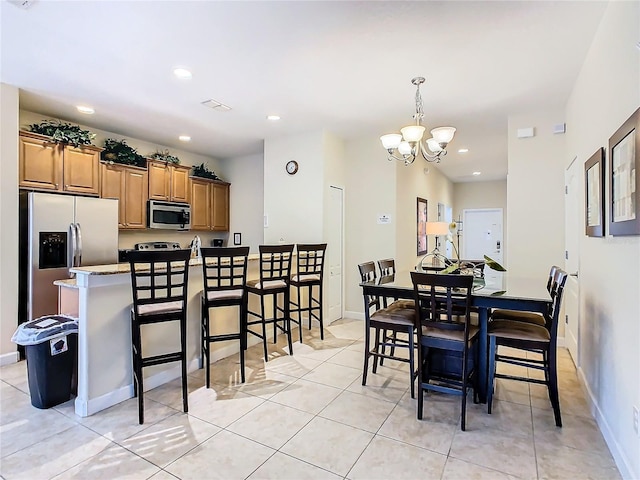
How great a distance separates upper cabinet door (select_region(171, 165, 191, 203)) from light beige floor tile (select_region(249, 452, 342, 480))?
4478 mm

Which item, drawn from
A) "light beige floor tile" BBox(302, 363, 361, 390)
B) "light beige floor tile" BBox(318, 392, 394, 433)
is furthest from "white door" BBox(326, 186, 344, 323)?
"light beige floor tile" BBox(318, 392, 394, 433)

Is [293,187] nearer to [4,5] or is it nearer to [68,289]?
[68,289]

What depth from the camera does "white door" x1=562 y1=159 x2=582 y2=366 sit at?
128 inches

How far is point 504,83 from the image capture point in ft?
10.6

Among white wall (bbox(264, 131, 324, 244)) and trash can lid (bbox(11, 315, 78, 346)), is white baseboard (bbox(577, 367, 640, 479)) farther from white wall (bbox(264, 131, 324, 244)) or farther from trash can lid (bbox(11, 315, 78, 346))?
trash can lid (bbox(11, 315, 78, 346))

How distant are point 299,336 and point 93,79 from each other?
3462 millimetres

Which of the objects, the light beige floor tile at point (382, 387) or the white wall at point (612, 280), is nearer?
the white wall at point (612, 280)

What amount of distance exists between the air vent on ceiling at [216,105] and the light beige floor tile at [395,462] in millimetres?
3539

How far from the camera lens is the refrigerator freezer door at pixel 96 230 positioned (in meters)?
3.96

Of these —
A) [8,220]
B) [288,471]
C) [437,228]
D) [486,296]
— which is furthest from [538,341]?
[8,220]

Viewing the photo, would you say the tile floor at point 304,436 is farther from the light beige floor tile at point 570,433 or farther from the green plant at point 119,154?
the green plant at point 119,154

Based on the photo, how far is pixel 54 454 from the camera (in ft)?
6.66

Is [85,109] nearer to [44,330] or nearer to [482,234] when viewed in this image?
[44,330]

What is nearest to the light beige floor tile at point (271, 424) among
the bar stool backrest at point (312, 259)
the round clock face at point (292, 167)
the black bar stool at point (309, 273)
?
the black bar stool at point (309, 273)
